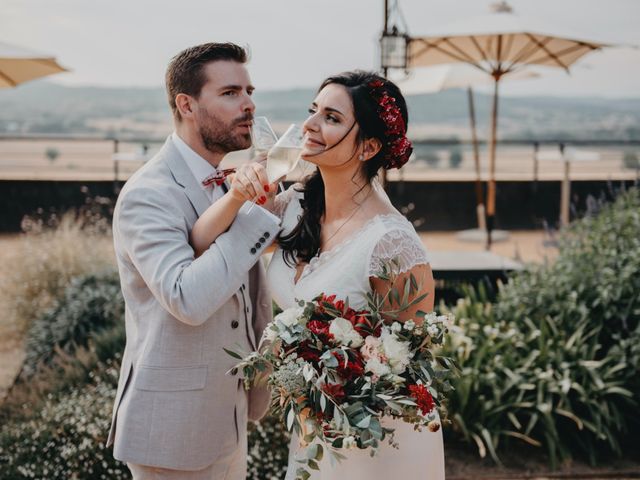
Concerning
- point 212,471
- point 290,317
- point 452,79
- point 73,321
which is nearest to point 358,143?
point 290,317

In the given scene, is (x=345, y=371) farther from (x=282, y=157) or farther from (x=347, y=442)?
(x=282, y=157)

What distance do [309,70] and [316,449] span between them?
6365 inches

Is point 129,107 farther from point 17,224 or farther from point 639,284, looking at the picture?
point 639,284

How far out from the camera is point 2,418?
477 cm

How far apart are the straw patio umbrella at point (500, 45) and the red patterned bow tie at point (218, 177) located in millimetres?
7391

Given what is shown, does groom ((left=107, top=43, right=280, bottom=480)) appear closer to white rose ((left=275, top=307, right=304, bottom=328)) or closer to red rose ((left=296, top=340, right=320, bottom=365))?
white rose ((left=275, top=307, right=304, bottom=328))

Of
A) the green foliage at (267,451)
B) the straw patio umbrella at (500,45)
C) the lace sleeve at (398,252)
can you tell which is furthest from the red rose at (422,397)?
the straw patio umbrella at (500,45)

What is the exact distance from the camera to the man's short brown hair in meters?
2.43

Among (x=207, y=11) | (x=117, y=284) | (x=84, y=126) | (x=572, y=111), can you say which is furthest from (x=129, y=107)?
(x=117, y=284)

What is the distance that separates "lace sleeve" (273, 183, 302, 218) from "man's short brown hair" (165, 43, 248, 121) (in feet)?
2.18

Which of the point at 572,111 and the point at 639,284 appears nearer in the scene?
the point at 639,284

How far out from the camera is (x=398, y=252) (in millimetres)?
2479

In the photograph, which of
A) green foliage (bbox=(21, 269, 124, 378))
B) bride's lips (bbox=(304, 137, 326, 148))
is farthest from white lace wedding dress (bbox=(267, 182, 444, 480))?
green foliage (bbox=(21, 269, 124, 378))

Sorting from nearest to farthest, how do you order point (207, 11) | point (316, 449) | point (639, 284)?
point (316, 449)
point (639, 284)
point (207, 11)
